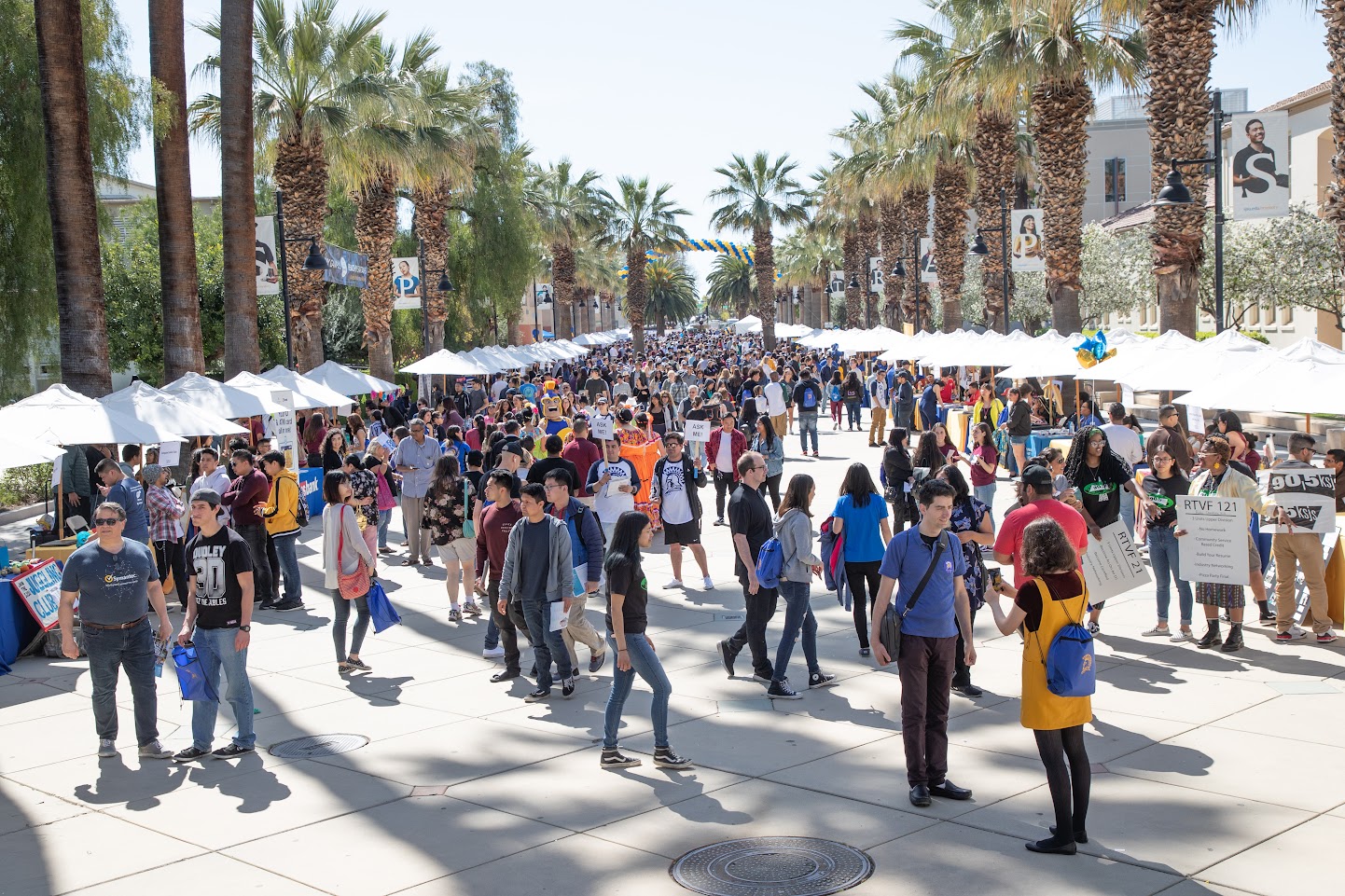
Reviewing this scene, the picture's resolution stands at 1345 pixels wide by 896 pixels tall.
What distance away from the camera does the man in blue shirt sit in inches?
253

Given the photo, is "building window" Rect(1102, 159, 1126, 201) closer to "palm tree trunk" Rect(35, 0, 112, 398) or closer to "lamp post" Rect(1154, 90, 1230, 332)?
"lamp post" Rect(1154, 90, 1230, 332)

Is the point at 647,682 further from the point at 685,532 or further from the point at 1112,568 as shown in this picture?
the point at 685,532

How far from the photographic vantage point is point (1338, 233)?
15.6 metres

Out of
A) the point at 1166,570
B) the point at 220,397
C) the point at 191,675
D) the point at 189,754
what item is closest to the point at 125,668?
the point at 191,675

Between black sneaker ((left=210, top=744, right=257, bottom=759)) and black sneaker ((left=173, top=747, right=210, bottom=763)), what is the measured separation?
0.07 meters

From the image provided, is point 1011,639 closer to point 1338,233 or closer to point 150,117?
point 1338,233

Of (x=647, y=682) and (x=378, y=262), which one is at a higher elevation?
(x=378, y=262)

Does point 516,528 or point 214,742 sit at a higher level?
point 516,528

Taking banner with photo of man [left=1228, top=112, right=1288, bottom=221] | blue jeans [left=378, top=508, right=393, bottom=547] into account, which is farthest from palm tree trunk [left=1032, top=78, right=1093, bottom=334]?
blue jeans [left=378, top=508, right=393, bottom=547]

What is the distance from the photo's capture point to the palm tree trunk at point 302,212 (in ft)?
87.3

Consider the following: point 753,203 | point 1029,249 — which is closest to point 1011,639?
point 1029,249

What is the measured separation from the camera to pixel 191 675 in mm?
7668

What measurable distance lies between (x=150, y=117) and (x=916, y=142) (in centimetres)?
2816

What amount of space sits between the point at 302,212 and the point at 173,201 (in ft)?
25.7
